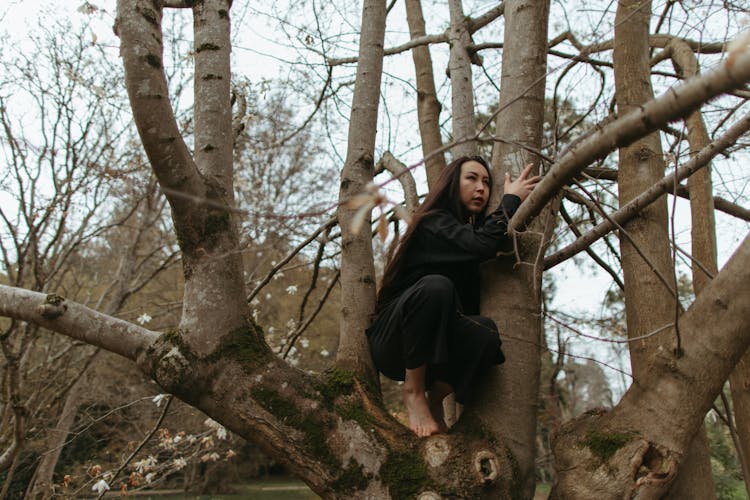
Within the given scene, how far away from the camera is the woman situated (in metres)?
2.24

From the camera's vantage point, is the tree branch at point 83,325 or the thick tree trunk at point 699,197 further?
the thick tree trunk at point 699,197

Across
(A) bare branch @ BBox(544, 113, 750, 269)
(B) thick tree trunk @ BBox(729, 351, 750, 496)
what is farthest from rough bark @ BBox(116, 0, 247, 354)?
(B) thick tree trunk @ BBox(729, 351, 750, 496)

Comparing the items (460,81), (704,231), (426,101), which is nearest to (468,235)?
(704,231)

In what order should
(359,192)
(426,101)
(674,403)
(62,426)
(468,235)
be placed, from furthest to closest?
1. (62,426)
2. (426,101)
3. (359,192)
4. (468,235)
5. (674,403)

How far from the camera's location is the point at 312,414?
207 cm

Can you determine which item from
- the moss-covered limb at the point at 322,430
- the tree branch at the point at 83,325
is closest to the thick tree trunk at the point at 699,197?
the moss-covered limb at the point at 322,430

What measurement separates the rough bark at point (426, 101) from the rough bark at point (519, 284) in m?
1.30

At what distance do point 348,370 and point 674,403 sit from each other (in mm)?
1242

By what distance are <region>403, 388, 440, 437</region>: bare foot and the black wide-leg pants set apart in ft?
0.46

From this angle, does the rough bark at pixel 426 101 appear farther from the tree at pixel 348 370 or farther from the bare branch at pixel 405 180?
the tree at pixel 348 370

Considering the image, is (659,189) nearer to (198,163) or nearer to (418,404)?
(418,404)

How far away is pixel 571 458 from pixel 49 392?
768cm

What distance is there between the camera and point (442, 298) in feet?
7.27

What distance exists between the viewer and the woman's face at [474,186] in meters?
2.76
